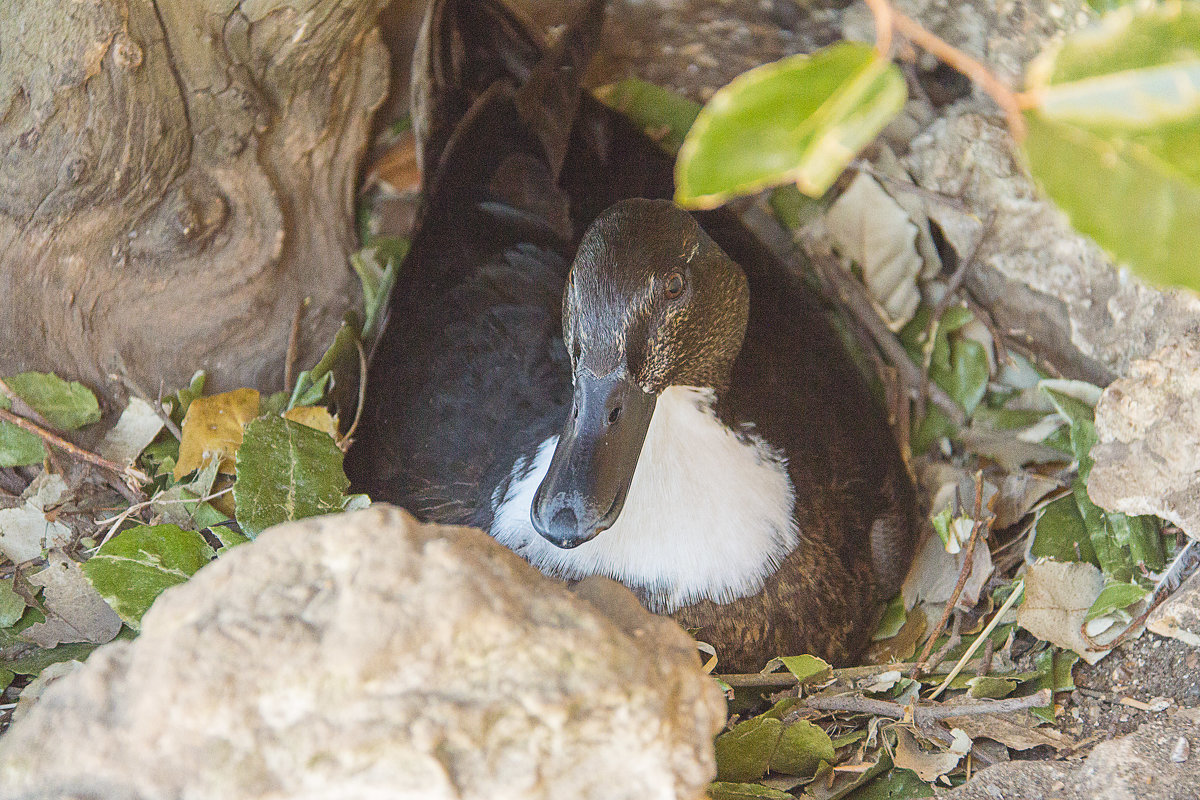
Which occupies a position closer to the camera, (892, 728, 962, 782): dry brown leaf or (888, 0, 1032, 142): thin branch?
(888, 0, 1032, 142): thin branch

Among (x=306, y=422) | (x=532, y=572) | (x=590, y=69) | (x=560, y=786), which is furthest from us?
(x=590, y=69)

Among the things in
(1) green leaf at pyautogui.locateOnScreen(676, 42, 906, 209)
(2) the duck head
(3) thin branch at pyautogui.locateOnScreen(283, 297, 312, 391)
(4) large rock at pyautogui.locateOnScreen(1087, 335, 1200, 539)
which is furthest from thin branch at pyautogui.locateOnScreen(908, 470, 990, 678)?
(3) thin branch at pyautogui.locateOnScreen(283, 297, 312, 391)

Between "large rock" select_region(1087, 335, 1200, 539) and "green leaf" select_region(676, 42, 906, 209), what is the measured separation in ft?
4.29

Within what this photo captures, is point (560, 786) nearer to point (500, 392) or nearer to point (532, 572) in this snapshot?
point (532, 572)

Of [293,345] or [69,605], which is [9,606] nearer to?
[69,605]

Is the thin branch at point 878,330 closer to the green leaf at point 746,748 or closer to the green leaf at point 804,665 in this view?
the green leaf at point 804,665

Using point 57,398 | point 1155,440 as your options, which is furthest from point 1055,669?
point 57,398

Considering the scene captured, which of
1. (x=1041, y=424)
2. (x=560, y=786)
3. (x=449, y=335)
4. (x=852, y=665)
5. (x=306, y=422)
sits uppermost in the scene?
(x=560, y=786)

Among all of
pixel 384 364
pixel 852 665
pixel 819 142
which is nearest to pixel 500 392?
pixel 384 364

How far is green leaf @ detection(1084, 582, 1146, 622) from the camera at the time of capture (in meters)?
1.80

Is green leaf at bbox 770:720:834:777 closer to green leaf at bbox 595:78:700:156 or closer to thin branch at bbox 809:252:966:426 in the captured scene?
thin branch at bbox 809:252:966:426

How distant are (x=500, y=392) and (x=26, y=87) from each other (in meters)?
1.04

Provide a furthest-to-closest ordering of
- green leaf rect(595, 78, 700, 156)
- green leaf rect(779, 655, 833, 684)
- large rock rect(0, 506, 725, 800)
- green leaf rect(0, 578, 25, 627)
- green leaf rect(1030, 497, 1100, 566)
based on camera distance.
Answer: green leaf rect(595, 78, 700, 156)
green leaf rect(1030, 497, 1100, 566)
green leaf rect(0, 578, 25, 627)
green leaf rect(779, 655, 833, 684)
large rock rect(0, 506, 725, 800)

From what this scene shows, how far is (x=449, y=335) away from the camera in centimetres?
224
